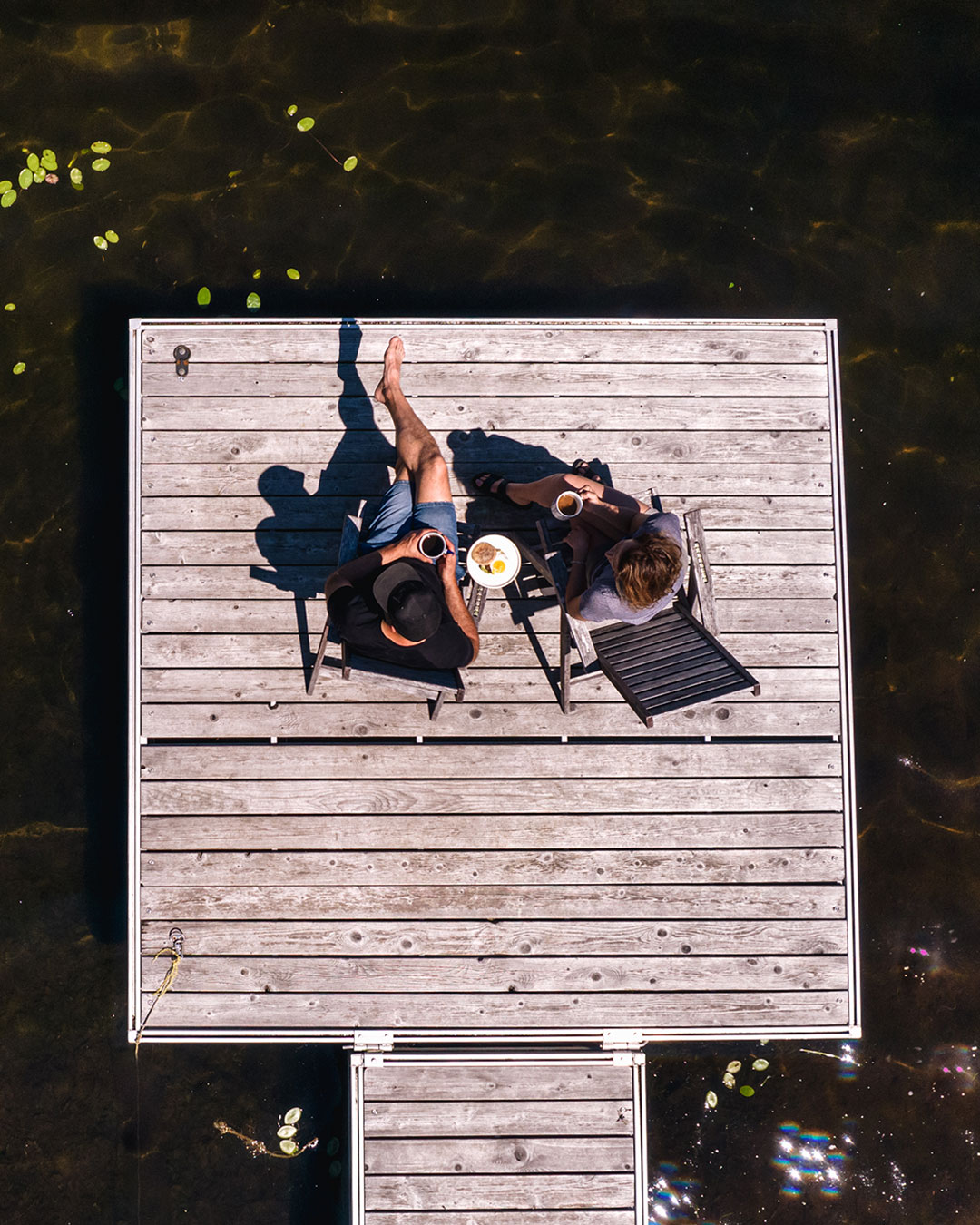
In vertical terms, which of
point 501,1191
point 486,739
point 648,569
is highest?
point 648,569

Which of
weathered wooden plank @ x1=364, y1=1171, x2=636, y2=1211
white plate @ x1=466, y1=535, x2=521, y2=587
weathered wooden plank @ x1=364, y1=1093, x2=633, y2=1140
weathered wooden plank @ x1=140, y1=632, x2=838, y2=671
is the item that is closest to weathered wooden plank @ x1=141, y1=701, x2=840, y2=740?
weathered wooden plank @ x1=140, y1=632, x2=838, y2=671

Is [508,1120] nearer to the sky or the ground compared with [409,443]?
nearer to the ground

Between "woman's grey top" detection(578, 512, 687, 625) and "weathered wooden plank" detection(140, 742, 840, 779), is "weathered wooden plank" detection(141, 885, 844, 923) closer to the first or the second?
"weathered wooden plank" detection(140, 742, 840, 779)

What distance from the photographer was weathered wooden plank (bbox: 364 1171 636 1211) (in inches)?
182

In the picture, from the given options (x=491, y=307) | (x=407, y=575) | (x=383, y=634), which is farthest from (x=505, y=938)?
(x=491, y=307)

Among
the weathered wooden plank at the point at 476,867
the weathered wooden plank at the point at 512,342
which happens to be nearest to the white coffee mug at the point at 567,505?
the weathered wooden plank at the point at 512,342

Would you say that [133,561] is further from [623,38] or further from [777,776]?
[623,38]

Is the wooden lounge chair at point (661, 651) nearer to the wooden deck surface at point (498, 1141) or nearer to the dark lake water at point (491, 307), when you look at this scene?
the dark lake water at point (491, 307)

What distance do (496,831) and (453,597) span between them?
4.96 ft

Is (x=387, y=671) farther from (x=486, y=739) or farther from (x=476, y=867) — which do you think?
(x=476, y=867)

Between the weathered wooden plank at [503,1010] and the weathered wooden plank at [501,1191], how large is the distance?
Answer: 37 cm

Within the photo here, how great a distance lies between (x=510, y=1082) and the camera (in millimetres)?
4695

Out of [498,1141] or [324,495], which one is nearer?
[498,1141]

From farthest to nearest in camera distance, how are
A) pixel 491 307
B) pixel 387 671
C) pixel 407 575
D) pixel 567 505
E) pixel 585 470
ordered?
1. pixel 491 307
2. pixel 585 470
3. pixel 387 671
4. pixel 567 505
5. pixel 407 575
